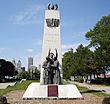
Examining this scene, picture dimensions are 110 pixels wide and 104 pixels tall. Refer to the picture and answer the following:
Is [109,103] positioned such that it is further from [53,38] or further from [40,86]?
[53,38]

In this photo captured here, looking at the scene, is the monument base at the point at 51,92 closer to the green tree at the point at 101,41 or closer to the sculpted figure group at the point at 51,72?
the sculpted figure group at the point at 51,72

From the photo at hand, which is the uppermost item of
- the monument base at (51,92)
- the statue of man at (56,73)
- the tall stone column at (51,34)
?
the tall stone column at (51,34)

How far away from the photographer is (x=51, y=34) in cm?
2631

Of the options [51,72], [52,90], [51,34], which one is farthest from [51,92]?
[51,34]

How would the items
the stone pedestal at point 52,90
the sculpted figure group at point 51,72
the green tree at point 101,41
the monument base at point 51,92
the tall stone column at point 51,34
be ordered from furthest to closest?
the green tree at point 101,41, the tall stone column at point 51,34, the sculpted figure group at point 51,72, the stone pedestal at point 52,90, the monument base at point 51,92

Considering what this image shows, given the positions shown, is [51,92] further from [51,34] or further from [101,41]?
[101,41]

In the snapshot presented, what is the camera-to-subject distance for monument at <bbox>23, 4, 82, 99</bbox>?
71.4 feet

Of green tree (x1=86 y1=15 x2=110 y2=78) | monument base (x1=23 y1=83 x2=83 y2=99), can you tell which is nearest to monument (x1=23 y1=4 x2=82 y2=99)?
monument base (x1=23 y1=83 x2=83 y2=99)

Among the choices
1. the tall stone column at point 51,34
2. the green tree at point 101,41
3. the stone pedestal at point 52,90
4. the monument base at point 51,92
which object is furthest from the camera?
the green tree at point 101,41

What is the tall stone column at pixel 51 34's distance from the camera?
26.0 meters

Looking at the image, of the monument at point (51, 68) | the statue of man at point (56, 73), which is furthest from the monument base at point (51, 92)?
the statue of man at point (56, 73)

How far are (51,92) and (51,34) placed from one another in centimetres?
632

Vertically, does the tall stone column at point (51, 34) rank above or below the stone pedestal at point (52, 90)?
above

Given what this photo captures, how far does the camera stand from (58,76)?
2448 cm
